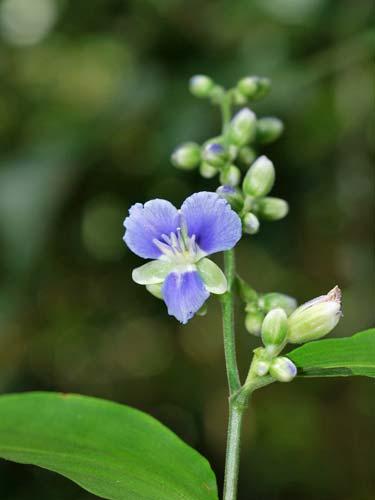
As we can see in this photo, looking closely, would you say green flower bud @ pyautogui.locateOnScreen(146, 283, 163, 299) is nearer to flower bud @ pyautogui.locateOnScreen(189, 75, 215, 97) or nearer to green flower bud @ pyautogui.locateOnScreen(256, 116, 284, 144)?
green flower bud @ pyautogui.locateOnScreen(256, 116, 284, 144)

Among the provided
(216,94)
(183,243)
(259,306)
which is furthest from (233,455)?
(216,94)

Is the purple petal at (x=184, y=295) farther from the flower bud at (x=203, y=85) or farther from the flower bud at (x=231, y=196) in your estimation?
the flower bud at (x=203, y=85)

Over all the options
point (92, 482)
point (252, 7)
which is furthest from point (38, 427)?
point (252, 7)

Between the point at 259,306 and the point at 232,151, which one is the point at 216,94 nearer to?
the point at 232,151

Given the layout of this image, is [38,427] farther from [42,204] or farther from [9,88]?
[9,88]

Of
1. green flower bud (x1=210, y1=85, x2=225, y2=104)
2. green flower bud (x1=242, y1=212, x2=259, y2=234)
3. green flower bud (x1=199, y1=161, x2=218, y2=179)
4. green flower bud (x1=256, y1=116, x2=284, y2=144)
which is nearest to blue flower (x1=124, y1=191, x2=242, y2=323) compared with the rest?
green flower bud (x1=242, y1=212, x2=259, y2=234)
